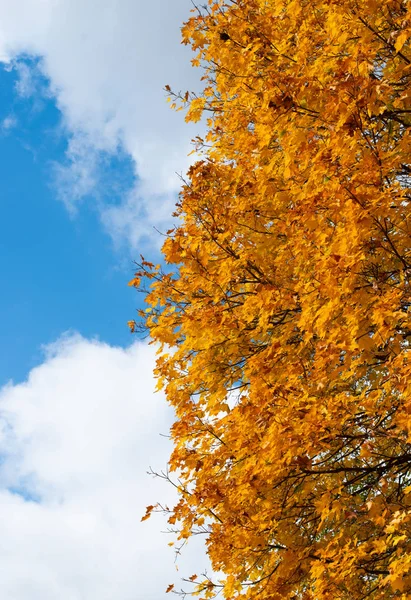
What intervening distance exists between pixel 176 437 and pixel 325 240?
2894 millimetres

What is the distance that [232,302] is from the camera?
6344 mm

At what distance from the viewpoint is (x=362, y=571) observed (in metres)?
5.36

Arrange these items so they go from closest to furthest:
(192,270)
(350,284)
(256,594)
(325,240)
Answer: (350,284) < (325,240) < (256,594) < (192,270)

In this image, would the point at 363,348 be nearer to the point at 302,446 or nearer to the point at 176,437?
the point at 302,446

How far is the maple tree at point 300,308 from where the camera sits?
476 cm

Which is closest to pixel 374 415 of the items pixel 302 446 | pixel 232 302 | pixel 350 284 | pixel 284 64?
pixel 302 446

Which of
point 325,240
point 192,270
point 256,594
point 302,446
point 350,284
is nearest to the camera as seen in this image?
point 350,284

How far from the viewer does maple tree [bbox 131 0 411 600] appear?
15.6 ft

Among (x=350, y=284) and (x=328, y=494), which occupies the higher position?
(x=350, y=284)

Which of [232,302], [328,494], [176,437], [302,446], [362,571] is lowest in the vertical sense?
[362,571]

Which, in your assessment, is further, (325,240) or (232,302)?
(232,302)

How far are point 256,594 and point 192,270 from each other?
3.42 meters

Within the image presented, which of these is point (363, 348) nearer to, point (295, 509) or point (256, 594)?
point (295, 509)

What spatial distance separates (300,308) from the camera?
6.19 m
